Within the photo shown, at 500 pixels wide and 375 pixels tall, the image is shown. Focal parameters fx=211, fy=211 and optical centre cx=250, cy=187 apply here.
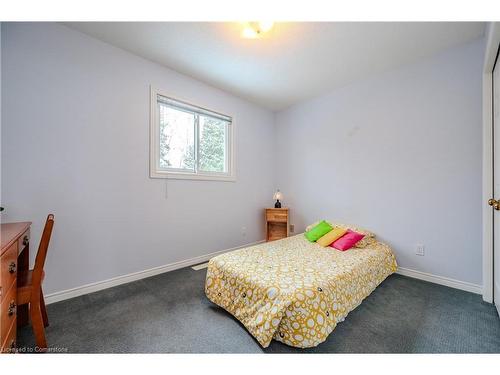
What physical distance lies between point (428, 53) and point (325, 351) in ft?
9.74

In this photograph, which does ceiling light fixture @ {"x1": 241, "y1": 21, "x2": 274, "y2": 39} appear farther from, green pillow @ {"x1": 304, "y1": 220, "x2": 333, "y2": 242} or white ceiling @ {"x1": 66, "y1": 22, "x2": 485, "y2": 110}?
green pillow @ {"x1": 304, "y1": 220, "x2": 333, "y2": 242}

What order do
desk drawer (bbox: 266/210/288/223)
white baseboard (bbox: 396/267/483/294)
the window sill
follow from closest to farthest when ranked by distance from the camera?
white baseboard (bbox: 396/267/483/294) < the window sill < desk drawer (bbox: 266/210/288/223)

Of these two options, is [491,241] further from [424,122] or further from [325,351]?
[325,351]

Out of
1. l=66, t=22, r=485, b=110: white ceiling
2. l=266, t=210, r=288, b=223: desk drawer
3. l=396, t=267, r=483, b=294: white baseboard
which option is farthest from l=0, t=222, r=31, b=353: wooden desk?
l=396, t=267, r=483, b=294: white baseboard

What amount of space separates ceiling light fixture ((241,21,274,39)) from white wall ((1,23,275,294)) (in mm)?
1184

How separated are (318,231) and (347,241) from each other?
0.40 metres

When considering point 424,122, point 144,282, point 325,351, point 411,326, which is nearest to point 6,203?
point 144,282

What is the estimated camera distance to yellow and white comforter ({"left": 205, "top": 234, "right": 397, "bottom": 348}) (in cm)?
129

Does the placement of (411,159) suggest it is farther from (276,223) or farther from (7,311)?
(7,311)

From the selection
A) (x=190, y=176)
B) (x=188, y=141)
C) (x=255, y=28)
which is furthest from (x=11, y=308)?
(x=255, y=28)

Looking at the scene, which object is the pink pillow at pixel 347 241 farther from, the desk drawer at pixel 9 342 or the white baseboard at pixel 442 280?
the desk drawer at pixel 9 342

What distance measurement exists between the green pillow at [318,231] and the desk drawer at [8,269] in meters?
2.56
